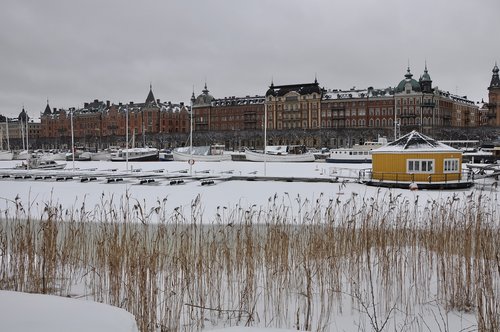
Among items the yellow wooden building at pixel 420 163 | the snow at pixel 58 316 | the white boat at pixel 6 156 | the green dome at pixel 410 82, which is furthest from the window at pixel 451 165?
the green dome at pixel 410 82

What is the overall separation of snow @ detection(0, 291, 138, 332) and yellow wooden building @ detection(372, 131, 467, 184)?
23235 millimetres

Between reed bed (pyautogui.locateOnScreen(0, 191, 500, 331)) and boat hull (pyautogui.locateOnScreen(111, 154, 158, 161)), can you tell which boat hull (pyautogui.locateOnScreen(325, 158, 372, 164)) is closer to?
boat hull (pyautogui.locateOnScreen(111, 154, 158, 161))

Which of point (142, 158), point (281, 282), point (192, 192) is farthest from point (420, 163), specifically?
point (142, 158)

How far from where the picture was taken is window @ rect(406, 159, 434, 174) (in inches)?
1016

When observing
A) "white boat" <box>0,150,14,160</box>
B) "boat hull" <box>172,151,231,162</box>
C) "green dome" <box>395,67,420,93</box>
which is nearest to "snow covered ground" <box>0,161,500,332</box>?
"boat hull" <box>172,151,231,162</box>

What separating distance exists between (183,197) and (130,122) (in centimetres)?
9639

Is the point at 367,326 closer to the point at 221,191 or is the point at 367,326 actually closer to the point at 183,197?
the point at 183,197

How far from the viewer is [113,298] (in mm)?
6488

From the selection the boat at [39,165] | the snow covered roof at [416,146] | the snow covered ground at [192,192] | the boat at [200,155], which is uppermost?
the snow covered roof at [416,146]

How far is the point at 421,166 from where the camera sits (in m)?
25.9

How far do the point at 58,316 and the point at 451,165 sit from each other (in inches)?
1018

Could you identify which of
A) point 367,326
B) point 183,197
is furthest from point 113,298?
point 183,197

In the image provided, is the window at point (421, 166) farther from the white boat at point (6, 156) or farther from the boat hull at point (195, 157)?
the white boat at point (6, 156)

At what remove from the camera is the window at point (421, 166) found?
25.8 meters
